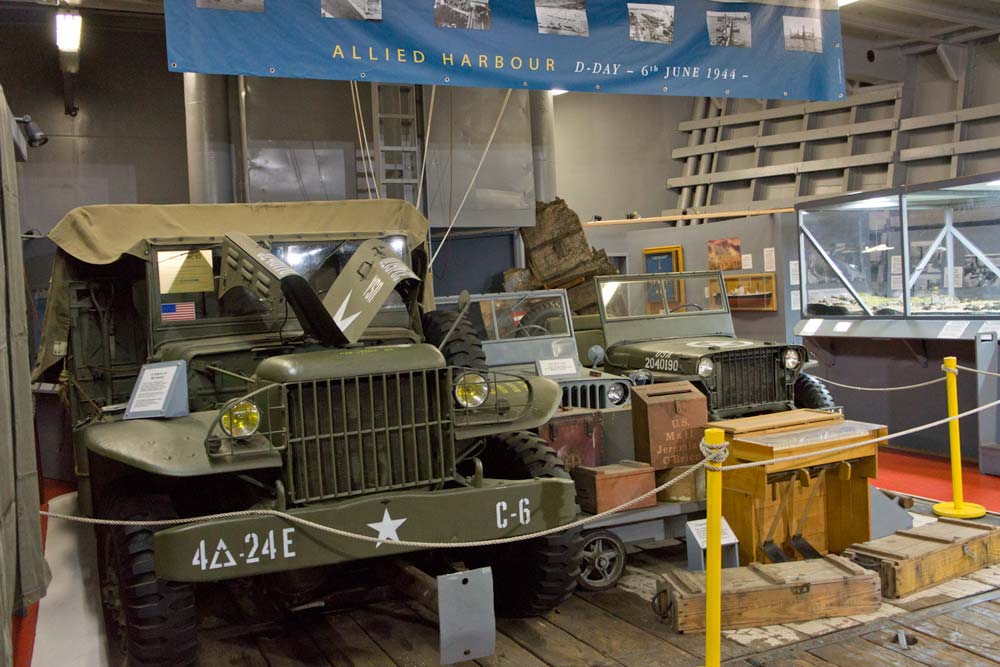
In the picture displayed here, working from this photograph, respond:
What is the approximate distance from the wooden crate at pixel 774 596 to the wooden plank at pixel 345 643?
133 cm

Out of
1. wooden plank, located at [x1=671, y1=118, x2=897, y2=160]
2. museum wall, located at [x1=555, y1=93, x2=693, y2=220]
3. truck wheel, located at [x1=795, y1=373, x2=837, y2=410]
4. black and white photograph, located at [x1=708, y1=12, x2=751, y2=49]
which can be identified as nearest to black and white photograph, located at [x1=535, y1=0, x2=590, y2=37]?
black and white photograph, located at [x1=708, y1=12, x2=751, y2=49]

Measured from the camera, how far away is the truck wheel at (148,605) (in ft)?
11.1

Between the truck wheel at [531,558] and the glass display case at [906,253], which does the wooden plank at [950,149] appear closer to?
the glass display case at [906,253]

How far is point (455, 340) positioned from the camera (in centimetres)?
493

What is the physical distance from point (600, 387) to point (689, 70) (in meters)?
2.74

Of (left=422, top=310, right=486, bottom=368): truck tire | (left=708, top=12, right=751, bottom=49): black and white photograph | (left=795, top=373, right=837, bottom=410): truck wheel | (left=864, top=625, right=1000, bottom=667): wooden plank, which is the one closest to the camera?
(left=864, top=625, right=1000, bottom=667): wooden plank

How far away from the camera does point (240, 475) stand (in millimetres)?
3594

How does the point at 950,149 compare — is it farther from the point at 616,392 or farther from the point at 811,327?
the point at 616,392

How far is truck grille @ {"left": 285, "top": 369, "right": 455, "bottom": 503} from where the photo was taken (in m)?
3.56

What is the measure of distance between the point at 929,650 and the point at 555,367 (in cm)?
283

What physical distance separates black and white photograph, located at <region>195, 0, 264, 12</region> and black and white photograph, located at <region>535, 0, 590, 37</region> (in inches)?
76.3

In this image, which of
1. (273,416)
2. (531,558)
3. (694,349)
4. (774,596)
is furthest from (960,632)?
(273,416)

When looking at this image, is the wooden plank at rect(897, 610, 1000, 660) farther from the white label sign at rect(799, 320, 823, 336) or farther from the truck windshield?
Answer: the white label sign at rect(799, 320, 823, 336)

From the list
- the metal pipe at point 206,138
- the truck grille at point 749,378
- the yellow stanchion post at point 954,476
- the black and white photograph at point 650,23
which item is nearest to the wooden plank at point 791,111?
the black and white photograph at point 650,23
